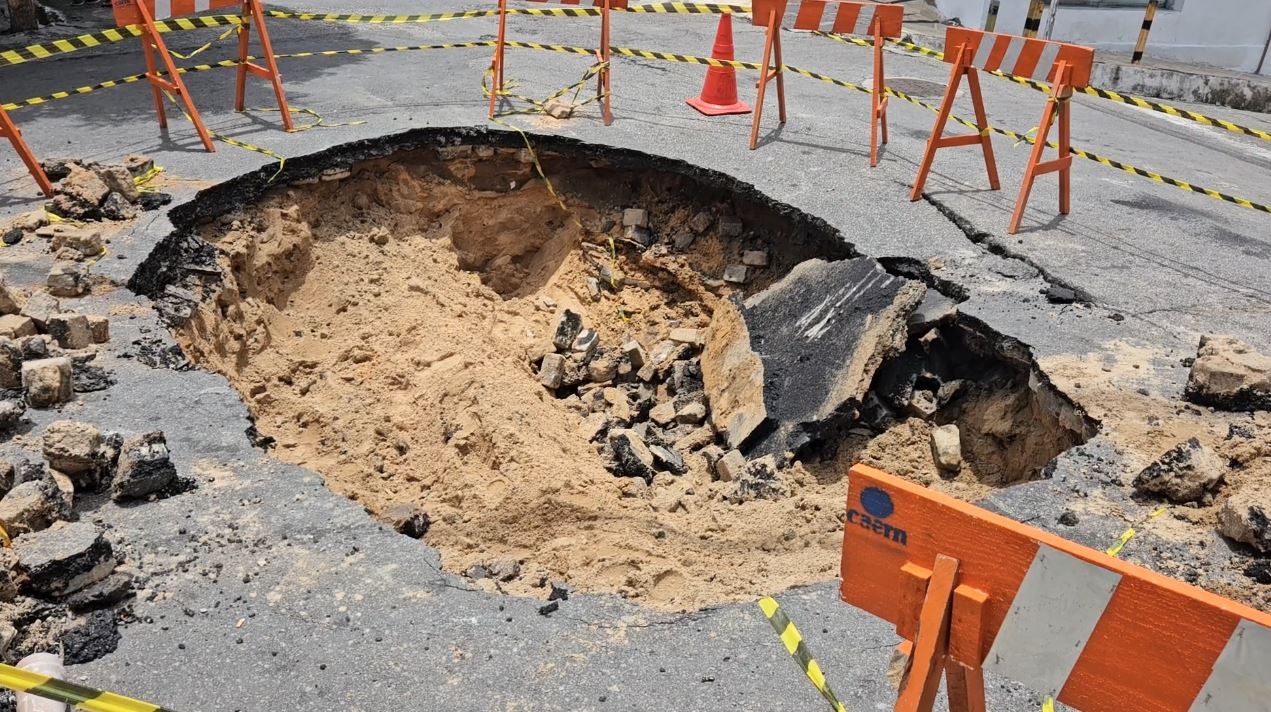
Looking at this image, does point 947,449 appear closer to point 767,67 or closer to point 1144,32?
point 767,67

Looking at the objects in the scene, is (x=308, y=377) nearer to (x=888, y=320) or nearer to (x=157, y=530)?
(x=157, y=530)

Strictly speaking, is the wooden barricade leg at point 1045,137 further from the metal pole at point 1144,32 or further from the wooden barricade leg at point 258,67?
the metal pole at point 1144,32

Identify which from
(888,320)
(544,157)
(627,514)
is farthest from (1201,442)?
(544,157)

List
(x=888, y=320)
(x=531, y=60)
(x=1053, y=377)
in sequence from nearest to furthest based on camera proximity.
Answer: (x=1053, y=377), (x=888, y=320), (x=531, y=60)

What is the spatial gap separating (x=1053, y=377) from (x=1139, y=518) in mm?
1178

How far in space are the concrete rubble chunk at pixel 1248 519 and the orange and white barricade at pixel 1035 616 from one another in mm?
1901

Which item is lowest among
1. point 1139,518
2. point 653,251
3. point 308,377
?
point 308,377

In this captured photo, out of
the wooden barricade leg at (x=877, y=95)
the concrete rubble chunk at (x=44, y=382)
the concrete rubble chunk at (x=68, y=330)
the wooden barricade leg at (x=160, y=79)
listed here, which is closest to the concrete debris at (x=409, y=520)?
the concrete rubble chunk at (x=44, y=382)

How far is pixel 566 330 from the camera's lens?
689 cm

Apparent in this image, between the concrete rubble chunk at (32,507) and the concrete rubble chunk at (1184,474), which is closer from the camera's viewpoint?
the concrete rubble chunk at (32,507)

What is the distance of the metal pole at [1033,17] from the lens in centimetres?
1343

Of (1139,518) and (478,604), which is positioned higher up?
(1139,518)

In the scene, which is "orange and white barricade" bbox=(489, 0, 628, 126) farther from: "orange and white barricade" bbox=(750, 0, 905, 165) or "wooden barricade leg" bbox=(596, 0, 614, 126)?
"orange and white barricade" bbox=(750, 0, 905, 165)

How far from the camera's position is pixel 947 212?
6922mm
